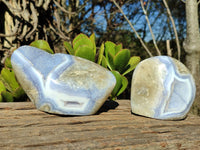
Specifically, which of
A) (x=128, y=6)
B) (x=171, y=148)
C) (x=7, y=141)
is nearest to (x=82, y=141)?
(x=7, y=141)

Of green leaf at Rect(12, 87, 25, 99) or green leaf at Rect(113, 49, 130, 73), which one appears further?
green leaf at Rect(113, 49, 130, 73)

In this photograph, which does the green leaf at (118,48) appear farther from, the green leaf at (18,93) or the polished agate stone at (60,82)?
the green leaf at (18,93)

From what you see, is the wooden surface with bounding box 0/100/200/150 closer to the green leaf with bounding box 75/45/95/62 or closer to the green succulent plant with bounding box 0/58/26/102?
the green succulent plant with bounding box 0/58/26/102

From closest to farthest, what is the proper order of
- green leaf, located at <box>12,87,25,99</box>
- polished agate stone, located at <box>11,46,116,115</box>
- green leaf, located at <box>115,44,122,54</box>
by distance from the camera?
polished agate stone, located at <box>11,46,116,115</box>, green leaf, located at <box>12,87,25,99</box>, green leaf, located at <box>115,44,122,54</box>

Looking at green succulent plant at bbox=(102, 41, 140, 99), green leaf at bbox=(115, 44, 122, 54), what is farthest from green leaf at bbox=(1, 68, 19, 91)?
green leaf at bbox=(115, 44, 122, 54)

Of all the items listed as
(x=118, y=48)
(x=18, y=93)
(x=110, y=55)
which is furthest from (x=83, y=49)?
(x=18, y=93)

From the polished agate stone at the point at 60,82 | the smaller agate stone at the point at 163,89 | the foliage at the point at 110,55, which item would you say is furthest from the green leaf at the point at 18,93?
the smaller agate stone at the point at 163,89
